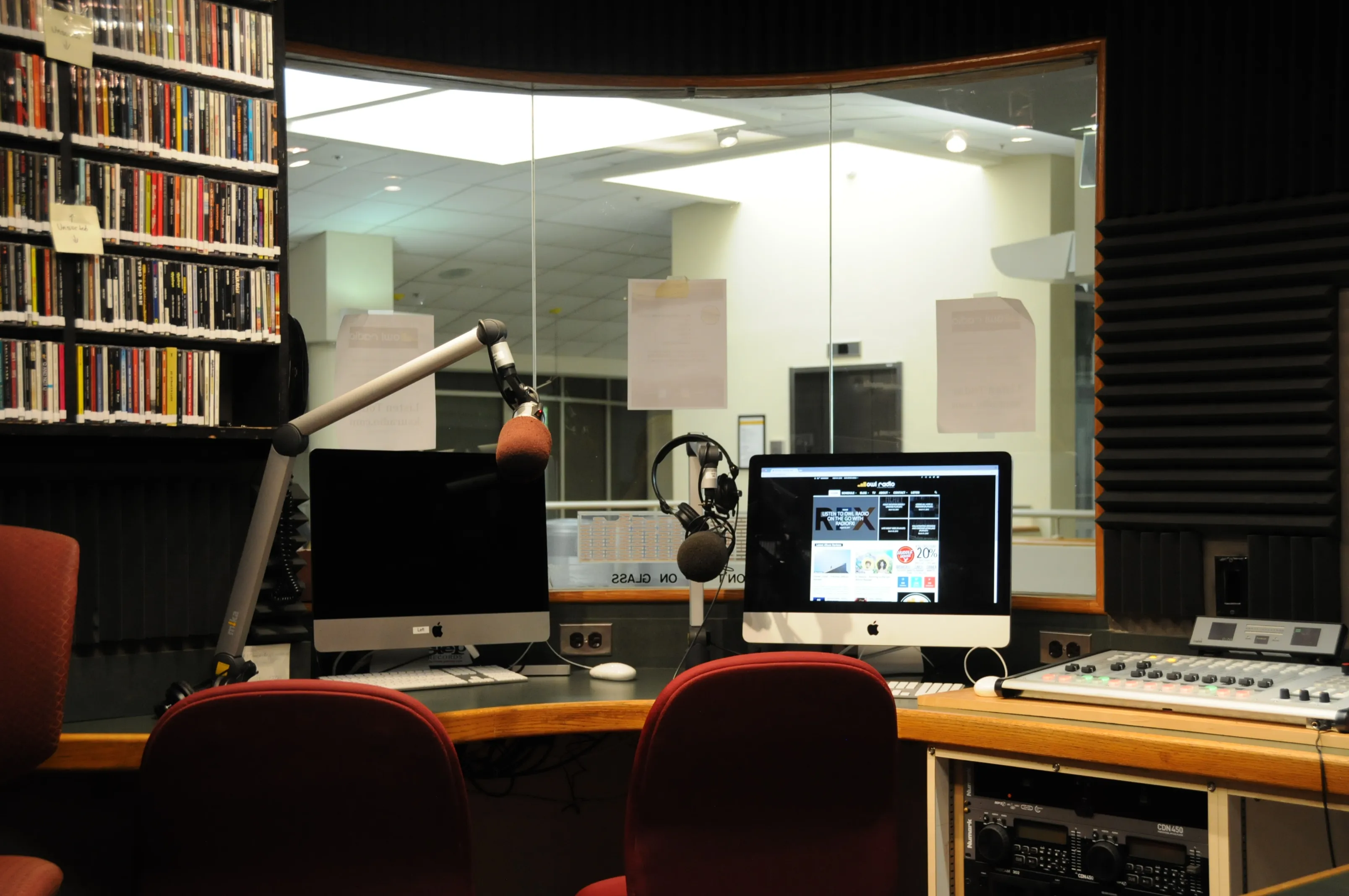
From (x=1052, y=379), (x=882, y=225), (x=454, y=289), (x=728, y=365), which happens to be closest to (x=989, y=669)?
(x=1052, y=379)

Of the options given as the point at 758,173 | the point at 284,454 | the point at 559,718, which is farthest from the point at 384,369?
the point at 758,173

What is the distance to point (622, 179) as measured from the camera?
145 inches

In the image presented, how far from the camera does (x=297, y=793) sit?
141cm

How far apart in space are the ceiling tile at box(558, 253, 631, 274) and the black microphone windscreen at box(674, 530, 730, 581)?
1.22 metres

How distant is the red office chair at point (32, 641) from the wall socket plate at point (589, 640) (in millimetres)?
1272

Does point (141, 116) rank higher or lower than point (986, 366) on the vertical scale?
higher

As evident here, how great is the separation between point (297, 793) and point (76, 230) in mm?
1331

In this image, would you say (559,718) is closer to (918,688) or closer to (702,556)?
(702,556)

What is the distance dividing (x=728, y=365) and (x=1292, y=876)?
5.83 feet

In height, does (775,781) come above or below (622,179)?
below

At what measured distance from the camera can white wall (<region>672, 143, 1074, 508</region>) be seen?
10.2 ft

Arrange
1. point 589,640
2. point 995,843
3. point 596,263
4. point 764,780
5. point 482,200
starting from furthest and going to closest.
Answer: point 482,200
point 596,263
point 589,640
point 995,843
point 764,780

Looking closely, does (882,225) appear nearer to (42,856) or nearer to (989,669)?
(989,669)

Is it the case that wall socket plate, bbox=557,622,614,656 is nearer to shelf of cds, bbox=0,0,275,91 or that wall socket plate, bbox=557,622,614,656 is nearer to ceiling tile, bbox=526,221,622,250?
ceiling tile, bbox=526,221,622,250
